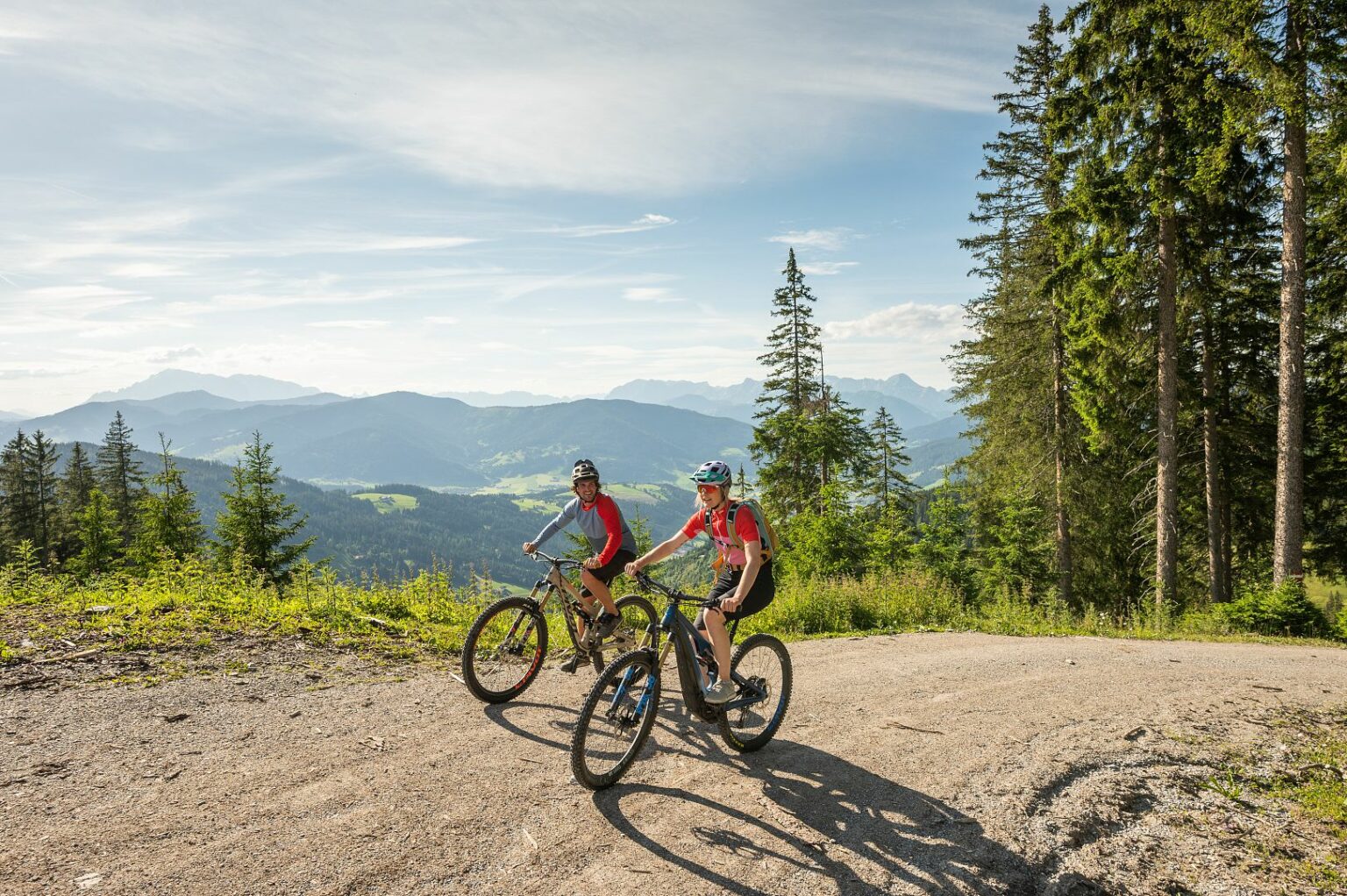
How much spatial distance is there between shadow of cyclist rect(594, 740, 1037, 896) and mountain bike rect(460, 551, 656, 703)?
241 cm

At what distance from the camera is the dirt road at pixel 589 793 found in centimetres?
404

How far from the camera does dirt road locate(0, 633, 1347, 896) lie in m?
4.04

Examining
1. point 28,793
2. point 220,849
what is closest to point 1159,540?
point 220,849

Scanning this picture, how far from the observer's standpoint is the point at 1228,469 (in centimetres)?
2117

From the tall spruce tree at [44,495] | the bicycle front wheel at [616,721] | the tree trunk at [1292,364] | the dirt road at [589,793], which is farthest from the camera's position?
the tall spruce tree at [44,495]

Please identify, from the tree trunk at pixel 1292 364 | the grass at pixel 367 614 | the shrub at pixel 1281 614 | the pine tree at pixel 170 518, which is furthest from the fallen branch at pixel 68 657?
the tree trunk at pixel 1292 364

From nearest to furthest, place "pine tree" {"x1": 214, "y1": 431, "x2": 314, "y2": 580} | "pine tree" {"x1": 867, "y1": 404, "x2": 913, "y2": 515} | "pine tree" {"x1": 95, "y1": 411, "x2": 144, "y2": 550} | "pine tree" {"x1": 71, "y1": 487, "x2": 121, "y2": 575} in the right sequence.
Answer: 1. "pine tree" {"x1": 214, "y1": 431, "x2": 314, "y2": 580}
2. "pine tree" {"x1": 71, "y1": 487, "x2": 121, "y2": 575}
3. "pine tree" {"x1": 867, "y1": 404, "x2": 913, "y2": 515}
4. "pine tree" {"x1": 95, "y1": 411, "x2": 144, "y2": 550}

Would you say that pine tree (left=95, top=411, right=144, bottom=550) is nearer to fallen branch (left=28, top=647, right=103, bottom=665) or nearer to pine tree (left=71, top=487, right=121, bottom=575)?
pine tree (left=71, top=487, right=121, bottom=575)

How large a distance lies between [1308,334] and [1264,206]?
13.6ft

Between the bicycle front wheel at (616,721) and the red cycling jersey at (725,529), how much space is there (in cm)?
123

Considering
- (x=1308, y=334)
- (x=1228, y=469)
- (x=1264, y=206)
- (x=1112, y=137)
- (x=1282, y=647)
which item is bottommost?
(x=1282, y=647)

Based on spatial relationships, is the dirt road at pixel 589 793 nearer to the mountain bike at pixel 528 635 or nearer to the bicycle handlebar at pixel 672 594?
the mountain bike at pixel 528 635

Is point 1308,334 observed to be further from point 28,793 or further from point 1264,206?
point 28,793

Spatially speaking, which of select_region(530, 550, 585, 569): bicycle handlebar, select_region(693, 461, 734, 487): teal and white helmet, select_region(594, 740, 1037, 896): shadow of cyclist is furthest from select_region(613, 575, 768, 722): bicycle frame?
select_region(530, 550, 585, 569): bicycle handlebar
